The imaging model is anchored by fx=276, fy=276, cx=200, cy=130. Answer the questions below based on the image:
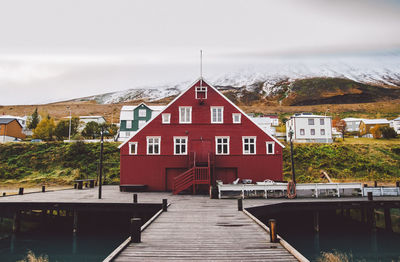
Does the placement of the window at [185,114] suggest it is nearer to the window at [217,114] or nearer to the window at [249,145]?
the window at [217,114]

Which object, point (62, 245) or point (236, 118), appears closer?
point (62, 245)

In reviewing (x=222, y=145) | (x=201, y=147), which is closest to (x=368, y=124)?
(x=222, y=145)

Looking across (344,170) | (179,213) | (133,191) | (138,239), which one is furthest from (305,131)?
(138,239)

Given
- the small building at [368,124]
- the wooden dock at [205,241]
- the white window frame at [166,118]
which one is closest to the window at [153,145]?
the white window frame at [166,118]

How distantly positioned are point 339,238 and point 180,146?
15.3 meters

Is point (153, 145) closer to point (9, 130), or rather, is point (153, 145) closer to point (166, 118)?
point (166, 118)

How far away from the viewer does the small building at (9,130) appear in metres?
62.4

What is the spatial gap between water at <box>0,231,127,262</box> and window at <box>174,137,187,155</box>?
366 inches

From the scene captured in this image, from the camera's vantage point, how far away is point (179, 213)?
1418 centimetres

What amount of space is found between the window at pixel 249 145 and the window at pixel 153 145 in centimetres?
842

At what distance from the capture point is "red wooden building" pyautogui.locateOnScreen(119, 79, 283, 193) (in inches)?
1057

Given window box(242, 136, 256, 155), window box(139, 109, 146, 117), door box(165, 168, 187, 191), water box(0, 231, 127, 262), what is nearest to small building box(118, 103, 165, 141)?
window box(139, 109, 146, 117)

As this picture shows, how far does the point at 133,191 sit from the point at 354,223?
65.9 ft

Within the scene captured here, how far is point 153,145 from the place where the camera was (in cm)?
2722
